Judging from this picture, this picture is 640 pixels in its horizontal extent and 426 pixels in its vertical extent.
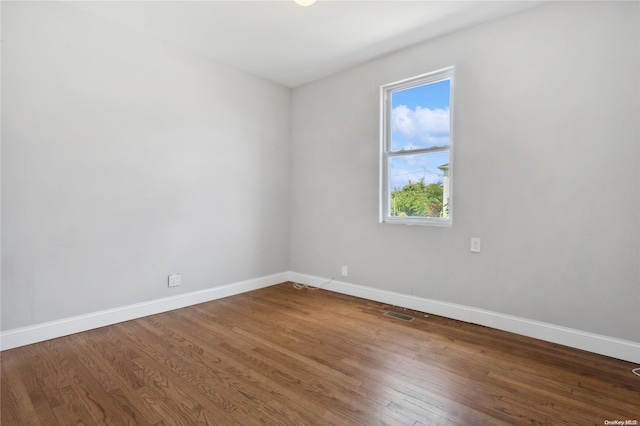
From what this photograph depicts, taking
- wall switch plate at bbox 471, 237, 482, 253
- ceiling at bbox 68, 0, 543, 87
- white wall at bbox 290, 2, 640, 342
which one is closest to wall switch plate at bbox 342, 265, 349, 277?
white wall at bbox 290, 2, 640, 342

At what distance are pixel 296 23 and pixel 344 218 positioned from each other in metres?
2.06

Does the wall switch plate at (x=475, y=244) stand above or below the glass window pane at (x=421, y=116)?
below

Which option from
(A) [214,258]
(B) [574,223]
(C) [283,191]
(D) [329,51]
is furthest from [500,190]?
(A) [214,258]

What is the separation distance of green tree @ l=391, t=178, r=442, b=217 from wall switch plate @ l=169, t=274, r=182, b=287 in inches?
92.0

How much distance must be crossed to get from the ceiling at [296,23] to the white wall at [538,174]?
218 mm

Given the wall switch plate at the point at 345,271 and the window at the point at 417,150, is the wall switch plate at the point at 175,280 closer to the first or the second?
the wall switch plate at the point at 345,271

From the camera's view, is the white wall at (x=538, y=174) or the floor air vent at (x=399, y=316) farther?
the floor air vent at (x=399, y=316)

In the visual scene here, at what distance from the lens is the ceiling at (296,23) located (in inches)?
99.2

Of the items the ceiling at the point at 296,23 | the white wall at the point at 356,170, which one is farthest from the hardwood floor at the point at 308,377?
the ceiling at the point at 296,23

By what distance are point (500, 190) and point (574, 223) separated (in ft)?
1.82

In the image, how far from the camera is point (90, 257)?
2.64m

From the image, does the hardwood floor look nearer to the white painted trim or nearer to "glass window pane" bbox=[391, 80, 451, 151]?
the white painted trim

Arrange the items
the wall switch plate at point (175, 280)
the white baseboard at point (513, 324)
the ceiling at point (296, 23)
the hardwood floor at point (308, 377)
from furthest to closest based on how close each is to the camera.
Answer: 1. the wall switch plate at point (175, 280)
2. the ceiling at point (296, 23)
3. the white baseboard at point (513, 324)
4. the hardwood floor at point (308, 377)

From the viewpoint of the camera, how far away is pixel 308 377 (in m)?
1.90
